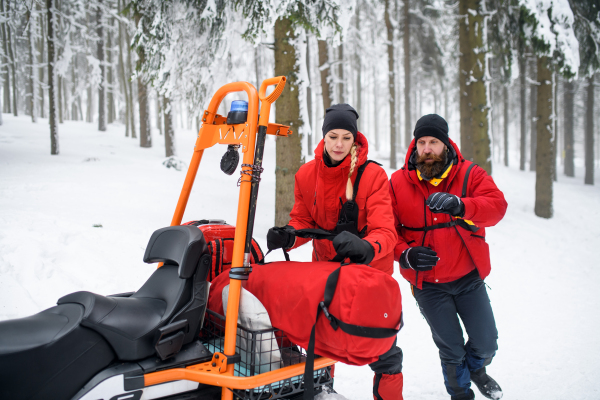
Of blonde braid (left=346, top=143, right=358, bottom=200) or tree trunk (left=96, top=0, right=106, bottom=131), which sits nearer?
blonde braid (left=346, top=143, right=358, bottom=200)

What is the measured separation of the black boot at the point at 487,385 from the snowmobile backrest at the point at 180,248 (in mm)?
2414

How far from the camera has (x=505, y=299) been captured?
6332 millimetres

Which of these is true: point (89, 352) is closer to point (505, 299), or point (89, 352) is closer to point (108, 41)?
point (505, 299)

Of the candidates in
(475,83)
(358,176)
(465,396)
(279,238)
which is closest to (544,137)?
(475,83)

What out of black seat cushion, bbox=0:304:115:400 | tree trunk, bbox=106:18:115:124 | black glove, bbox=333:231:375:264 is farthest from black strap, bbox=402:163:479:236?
tree trunk, bbox=106:18:115:124

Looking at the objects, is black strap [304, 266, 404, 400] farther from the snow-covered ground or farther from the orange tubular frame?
the snow-covered ground

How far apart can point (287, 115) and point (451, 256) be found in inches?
177

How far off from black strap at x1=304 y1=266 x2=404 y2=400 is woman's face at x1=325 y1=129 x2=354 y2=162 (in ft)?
3.04

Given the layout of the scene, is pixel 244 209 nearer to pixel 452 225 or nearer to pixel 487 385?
pixel 452 225

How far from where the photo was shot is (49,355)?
1781 mm

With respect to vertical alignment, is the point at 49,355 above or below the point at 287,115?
below

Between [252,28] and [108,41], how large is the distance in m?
22.7

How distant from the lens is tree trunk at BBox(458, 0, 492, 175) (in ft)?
35.5

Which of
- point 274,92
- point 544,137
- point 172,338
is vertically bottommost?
point 172,338
